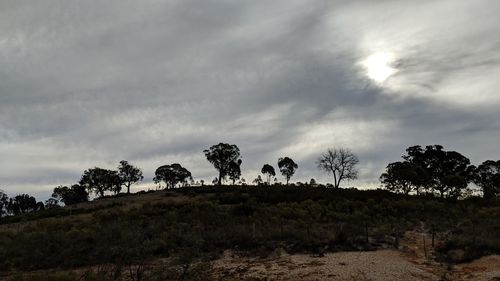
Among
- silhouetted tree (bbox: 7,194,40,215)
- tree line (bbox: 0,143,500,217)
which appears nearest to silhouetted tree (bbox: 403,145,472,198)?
tree line (bbox: 0,143,500,217)

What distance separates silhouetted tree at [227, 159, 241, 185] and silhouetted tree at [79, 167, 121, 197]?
81.6 ft

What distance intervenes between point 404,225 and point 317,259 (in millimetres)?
9582

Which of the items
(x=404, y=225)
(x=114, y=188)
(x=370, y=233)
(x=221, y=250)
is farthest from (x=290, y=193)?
(x=114, y=188)

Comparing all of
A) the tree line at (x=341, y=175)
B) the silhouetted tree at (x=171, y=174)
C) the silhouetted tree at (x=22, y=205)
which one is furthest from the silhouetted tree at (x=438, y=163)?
the silhouetted tree at (x=22, y=205)

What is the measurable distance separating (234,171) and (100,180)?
28.9 metres

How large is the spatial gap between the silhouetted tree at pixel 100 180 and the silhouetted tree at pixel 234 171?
81.6ft

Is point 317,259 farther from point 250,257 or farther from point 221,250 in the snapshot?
point 221,250

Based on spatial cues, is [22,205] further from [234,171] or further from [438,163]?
[438,163]

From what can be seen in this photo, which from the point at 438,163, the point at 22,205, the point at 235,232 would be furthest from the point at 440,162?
the point at 22,205

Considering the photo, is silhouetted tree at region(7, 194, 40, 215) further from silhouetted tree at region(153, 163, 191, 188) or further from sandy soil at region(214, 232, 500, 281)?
sandy soil at region(214, 232, 500, 281)

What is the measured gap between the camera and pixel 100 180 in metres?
88.1

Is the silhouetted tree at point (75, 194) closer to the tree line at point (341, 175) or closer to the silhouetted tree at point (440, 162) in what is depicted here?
the tree line at point (341, 175)

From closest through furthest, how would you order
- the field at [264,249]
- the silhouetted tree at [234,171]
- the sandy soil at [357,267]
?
the sandy soil at [357,267]
the field at [264,249]
the silhouetted tree at [234,171]

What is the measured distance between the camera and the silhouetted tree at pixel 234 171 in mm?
81875
